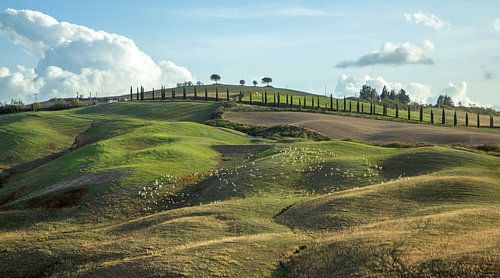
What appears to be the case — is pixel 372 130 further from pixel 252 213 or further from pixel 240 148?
pixel 252 213

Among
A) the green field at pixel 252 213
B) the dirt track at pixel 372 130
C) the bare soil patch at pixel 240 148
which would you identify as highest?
the dirt track at pixel 372 130

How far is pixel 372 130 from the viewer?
341 feet

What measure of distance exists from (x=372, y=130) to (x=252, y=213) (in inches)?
2530

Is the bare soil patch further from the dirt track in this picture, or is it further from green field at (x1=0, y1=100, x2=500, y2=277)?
the dirt track

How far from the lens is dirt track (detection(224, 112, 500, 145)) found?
89.2 m

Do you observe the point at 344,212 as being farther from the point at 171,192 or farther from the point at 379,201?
the point at 171,192

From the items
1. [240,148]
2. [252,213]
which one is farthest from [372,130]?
[252,213]

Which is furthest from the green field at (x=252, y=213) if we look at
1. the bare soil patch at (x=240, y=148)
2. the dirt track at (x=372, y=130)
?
the dirt track at (x=372, y=130)

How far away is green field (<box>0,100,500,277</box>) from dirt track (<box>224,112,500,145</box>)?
833 inches

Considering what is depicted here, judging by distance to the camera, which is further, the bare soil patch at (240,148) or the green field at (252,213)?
the bare soil patch at (240,148)

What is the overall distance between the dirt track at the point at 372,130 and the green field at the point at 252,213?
69.5 ft

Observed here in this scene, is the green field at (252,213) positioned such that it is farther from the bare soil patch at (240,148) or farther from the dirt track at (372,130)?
the dirt track at (372,130)

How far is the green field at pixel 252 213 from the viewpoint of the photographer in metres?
31.2

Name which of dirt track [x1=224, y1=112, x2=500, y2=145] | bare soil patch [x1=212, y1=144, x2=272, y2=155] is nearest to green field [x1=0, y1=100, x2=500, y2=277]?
bare soil patch [x1=212, y1=144, x2=272, y2=155]
